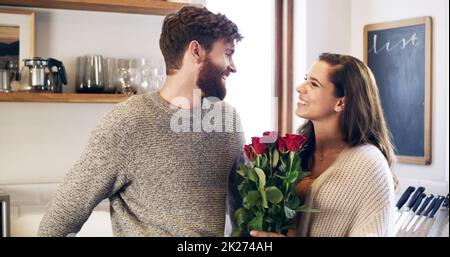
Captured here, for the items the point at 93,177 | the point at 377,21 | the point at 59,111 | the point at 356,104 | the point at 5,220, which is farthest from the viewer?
the point at 59,111

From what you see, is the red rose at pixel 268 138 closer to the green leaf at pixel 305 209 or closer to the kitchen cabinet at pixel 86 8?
the green leaf at pixel 305 209

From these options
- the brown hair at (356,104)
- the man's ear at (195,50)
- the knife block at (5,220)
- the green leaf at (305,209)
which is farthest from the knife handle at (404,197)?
the knife block at (5,220)

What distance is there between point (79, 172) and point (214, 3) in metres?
0.62

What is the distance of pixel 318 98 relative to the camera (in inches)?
29.4

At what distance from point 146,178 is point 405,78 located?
2.38 ft

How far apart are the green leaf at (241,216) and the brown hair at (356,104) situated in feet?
0.44

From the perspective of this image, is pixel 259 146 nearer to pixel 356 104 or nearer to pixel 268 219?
pixel 268 219

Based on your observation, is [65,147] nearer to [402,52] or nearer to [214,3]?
[214,3]

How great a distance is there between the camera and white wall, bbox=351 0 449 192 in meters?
1.10

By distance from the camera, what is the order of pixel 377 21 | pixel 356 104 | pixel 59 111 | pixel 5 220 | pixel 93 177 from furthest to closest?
pixel 59 111
pixel 377 21
pixel 5 220
pixel 356 104
pixel 93 177

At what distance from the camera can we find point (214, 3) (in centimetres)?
113

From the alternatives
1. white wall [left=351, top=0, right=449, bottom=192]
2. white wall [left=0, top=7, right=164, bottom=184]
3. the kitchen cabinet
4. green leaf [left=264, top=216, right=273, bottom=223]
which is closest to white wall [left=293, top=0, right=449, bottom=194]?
white wall [left=351, top=0, right=449, bottom=192]

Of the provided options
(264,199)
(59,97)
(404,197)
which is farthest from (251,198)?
(59,97)

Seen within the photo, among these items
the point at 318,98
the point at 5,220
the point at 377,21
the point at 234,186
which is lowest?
the point at 5,220
